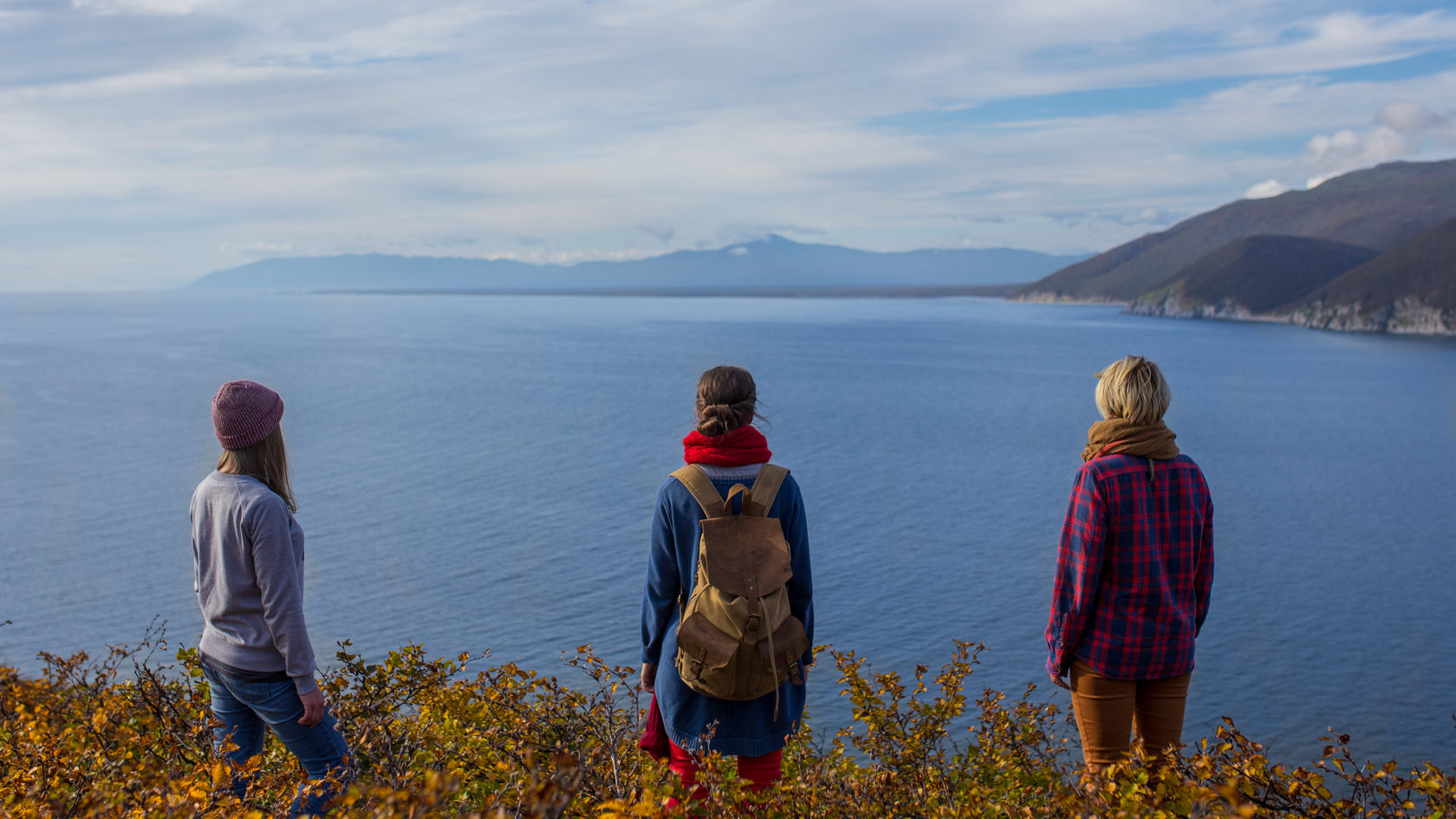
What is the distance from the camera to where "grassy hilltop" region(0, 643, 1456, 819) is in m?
3.17

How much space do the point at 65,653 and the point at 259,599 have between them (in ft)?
70.6

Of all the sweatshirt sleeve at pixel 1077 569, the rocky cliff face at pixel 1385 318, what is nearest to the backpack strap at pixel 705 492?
the sweatshirt sleeve at pixel 1077 569

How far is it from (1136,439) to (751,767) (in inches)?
83.5

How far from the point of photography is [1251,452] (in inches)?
1901

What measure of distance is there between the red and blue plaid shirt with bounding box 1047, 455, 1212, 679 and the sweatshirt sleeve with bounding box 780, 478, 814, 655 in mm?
1037

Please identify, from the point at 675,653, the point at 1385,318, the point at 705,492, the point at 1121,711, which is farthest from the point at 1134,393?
the point at 1385,318

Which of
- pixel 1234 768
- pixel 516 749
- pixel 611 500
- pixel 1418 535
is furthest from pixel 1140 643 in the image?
pixel 1418 535

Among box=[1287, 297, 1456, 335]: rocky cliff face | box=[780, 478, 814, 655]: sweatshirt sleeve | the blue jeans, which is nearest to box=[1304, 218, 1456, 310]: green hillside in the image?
box=[1287, 297, 1456, 335]: rocky cliff face

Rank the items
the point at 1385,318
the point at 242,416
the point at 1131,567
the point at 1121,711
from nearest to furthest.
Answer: the point at 242,416 → the point at 1131,567 → the point at 1121,711 → the point at 1385,318

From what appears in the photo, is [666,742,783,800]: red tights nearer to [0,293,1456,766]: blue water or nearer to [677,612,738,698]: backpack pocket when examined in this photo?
[677,612,738,698]: backpack pocket

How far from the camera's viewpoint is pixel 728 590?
3896 mm

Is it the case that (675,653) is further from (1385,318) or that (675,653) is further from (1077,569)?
(1385,318)

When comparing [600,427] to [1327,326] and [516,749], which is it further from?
[1327,326]

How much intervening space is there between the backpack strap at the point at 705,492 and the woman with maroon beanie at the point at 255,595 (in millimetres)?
1622
